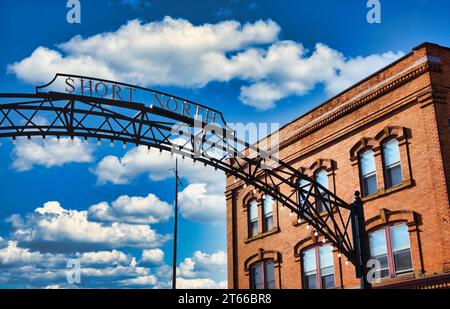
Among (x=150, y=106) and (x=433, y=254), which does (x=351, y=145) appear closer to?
(x=433, y=254)

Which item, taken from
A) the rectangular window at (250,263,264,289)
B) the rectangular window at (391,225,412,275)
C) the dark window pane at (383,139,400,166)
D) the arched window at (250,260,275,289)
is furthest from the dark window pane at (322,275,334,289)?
the dark window pane at (383,139,400,166)

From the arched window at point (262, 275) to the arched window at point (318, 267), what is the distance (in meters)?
2.44

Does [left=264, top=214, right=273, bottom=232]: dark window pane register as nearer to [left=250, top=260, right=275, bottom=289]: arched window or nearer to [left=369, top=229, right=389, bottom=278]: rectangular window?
[left=250, top=260, right=275, bottom=289]: arched window

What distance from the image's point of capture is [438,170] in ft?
58.9

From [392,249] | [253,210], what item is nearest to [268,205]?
[253,210]

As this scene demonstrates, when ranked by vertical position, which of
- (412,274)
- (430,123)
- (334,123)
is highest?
(334,123)

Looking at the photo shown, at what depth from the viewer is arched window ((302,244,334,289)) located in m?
22.7

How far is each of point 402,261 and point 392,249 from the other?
55 centimetres

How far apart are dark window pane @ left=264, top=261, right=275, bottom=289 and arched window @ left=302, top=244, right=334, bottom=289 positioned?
7.63 feet

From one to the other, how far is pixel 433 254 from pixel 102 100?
37.1 ft

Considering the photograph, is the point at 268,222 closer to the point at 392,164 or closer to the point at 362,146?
the point at 362,146

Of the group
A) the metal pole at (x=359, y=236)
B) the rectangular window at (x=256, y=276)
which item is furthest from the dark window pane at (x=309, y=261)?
the metal pole at (x=359, y=236)
